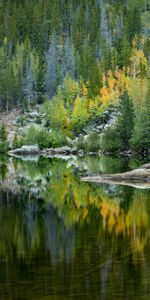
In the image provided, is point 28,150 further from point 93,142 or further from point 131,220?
point 131,220

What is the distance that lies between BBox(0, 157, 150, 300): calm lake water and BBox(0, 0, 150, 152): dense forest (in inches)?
2204

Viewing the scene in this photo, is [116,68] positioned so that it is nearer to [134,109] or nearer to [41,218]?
[134,109]

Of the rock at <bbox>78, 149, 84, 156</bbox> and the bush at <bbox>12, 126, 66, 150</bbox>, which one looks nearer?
the rock at <bbox>78, 149, 84, 156</bbox>

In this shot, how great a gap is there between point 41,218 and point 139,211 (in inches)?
214

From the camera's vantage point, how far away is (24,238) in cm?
2006

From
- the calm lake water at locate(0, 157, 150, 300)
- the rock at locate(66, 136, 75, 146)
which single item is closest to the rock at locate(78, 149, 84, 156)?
the rock at locate(66, 136, 75, 146)

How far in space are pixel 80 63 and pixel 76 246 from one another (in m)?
131

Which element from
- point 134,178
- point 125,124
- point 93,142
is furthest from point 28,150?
point 134,178

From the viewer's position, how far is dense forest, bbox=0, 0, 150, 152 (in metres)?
106

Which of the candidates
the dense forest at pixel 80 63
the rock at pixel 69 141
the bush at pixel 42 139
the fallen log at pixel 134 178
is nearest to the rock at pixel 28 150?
the bush at pixel 42 139

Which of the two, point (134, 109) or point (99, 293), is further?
point (134, 109)

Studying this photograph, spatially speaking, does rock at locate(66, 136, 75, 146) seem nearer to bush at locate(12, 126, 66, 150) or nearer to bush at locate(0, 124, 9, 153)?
bush at locate(12, 126, 66, 150)

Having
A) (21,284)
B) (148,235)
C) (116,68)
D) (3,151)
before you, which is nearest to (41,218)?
(148,235)

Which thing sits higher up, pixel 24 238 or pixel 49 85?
pixel 49 85
